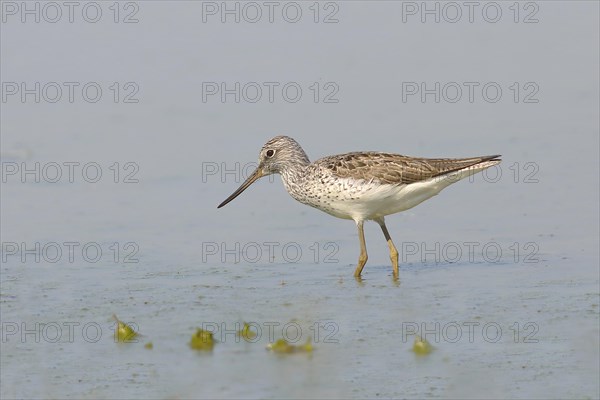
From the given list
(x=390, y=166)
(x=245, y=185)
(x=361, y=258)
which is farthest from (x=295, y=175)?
(x=361, y=258)

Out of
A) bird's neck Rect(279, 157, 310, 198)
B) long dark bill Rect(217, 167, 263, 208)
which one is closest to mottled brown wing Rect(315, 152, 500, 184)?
bird's neck Rect(279, 157, 310, 198)

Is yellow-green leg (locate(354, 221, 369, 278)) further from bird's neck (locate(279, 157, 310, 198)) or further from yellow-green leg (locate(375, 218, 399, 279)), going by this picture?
bird's neck (locate(279, 157, 310, 198))

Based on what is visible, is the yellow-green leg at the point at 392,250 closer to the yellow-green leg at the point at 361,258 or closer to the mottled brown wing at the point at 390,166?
the yellow-green leg at the point at 361,258

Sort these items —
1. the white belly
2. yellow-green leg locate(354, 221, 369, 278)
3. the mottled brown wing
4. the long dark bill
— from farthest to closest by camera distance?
the long dark bill < the mottled brown wing < the white belly < yellow-green leg locate(354, 221, 369, 278)

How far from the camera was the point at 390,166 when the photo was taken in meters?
12.7

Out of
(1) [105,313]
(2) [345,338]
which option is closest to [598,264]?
(2) [345,338]

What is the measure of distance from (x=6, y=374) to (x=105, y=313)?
1.70m

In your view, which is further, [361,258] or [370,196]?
[370,196]

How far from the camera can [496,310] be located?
10.6 meters

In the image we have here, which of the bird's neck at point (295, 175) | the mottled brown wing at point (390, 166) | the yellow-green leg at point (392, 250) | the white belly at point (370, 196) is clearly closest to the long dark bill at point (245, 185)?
the bird's neck at point (295, 175)

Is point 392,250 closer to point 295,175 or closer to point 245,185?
point 295,175

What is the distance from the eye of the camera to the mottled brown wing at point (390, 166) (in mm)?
12617

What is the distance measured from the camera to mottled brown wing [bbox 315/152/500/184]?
12617 mm

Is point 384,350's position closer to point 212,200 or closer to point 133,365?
point 133,365
